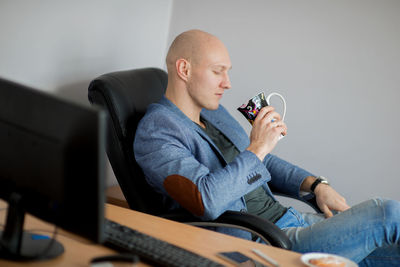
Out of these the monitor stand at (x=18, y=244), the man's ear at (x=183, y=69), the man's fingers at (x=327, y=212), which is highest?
the man's ear at (x=183, y=69)

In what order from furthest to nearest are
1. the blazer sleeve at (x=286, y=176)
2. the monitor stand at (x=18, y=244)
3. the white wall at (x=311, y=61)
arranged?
Answer: the white wall at (x=311, y=61) < the blazer sleeve at (x=286, y=176) < the monitor stand at (x=18, y=244)

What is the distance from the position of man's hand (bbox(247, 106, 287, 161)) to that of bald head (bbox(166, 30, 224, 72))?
0.37m

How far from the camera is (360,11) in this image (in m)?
2.67

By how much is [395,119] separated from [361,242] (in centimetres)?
128

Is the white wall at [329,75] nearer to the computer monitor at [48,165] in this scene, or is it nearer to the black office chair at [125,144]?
the black office chair at [125,144]

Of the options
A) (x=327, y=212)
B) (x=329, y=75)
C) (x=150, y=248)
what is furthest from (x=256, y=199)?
(x=329, y=75)

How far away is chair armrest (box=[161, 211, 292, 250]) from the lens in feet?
4.98

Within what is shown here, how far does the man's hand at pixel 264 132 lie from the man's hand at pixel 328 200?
0.39 m

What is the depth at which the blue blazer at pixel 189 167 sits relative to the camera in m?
1.64

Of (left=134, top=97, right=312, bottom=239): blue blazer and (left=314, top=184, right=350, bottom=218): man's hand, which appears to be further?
(left=314, top=184, right=350, bottom=218): man's hand

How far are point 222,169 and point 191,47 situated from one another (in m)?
0.56

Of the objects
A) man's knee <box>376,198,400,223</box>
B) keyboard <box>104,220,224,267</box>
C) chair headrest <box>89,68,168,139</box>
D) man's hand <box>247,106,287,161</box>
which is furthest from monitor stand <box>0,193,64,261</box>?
man's knee <box>376,198,400,223</box>

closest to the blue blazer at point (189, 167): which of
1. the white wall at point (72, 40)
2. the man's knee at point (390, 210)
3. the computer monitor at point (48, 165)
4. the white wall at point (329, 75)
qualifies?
the man's knee at point (390, 210)

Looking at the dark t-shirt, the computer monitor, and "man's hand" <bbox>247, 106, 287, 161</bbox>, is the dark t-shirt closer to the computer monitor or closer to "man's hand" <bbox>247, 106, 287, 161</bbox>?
"man's hand" <bbox>247, 106, 287, 161</bbox>
